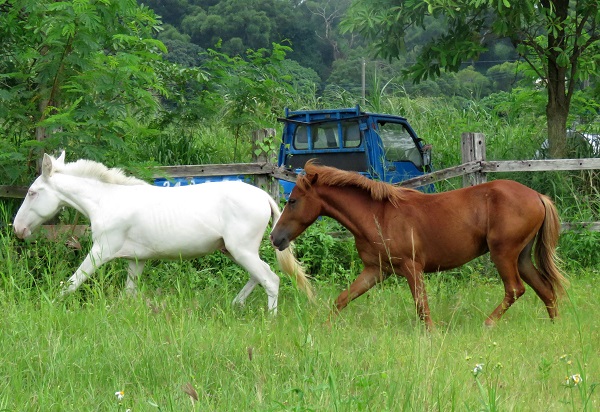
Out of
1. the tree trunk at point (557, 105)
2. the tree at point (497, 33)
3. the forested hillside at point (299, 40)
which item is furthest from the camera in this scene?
the forested hillside at point (299, 40)

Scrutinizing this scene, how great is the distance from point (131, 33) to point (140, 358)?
204 inches

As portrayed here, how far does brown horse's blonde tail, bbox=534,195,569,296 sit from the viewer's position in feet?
23.5

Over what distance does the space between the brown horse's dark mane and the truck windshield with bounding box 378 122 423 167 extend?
514 cm

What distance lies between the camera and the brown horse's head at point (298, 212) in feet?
23.2

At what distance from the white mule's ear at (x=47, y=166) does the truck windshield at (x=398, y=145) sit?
569 cm

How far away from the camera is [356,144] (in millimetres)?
11891

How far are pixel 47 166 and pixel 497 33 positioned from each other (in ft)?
19.0

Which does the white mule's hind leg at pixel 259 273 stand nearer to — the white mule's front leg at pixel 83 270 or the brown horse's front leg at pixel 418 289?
the white mule's front leg at pixel 83 270

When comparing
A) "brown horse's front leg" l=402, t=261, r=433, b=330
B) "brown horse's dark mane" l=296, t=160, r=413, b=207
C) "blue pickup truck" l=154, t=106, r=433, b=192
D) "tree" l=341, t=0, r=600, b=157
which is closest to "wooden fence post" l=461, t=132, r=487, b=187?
"blue pickup truck" l=154, t=106, r=433, b=192

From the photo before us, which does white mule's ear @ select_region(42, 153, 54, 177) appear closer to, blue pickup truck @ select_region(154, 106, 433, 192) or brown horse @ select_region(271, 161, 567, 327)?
brown horse @ select_region(271, 161, 567, 327)

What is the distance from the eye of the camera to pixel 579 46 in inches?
456

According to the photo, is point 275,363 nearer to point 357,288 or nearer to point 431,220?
point 357,288

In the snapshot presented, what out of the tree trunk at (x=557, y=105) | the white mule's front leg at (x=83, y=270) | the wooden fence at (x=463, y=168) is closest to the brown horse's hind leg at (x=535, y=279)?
the wooden fence at (x=463, y=168)

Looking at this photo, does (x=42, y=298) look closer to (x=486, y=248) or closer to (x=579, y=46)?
(x=486, y=248)
